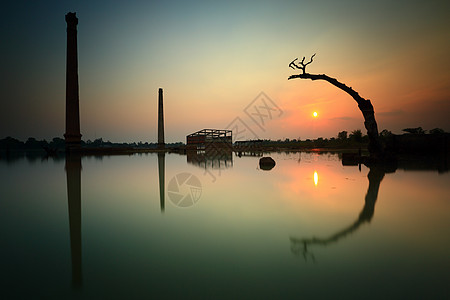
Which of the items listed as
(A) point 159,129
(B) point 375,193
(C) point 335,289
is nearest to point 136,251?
(C) point 335,289

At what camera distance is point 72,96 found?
2805 cm

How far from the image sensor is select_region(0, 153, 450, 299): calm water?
197cm

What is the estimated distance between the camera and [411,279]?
2.04 m

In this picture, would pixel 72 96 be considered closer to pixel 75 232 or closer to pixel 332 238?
pixel 75 232

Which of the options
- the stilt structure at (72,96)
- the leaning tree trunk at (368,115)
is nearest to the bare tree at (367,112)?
the leaning tree trunk at (368,115)

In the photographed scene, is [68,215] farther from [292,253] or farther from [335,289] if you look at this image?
[335,289]

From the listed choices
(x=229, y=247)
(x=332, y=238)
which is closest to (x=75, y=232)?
(x=229, y=247)

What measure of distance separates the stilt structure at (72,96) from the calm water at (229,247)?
26.8m

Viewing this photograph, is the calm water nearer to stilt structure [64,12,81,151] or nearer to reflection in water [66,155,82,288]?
reflection in water [66,155,82,288]

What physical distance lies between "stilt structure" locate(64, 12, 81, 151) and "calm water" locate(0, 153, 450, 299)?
87.8ft

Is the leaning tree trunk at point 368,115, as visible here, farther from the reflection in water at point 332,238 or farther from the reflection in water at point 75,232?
the reflection in water at point 75,232

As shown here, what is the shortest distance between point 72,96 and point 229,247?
1322 inches

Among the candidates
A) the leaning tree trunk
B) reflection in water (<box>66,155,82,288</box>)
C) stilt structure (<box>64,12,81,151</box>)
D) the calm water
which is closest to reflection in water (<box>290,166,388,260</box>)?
the calm water

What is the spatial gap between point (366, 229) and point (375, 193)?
3.15 m
